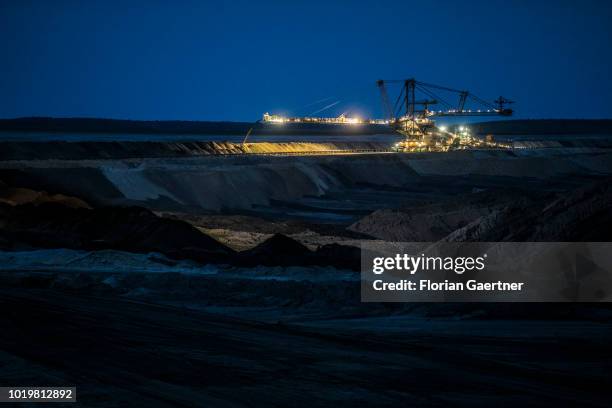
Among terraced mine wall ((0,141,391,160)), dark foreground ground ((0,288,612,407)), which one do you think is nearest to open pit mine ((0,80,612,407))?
dark foreground ground ((0,288,612,407))

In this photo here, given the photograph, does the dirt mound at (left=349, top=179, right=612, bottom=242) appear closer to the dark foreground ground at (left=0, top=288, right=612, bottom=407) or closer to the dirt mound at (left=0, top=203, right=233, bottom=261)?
the dark foreground ground at (left=0, top=288, right=612, bottom=407)

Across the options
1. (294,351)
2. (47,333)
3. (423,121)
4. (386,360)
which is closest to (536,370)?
(386,360)

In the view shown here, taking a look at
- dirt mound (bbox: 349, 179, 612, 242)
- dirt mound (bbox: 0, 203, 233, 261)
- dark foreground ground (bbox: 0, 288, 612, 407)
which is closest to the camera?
dark foreground ground (bbox: 0, 288, 612, 407)

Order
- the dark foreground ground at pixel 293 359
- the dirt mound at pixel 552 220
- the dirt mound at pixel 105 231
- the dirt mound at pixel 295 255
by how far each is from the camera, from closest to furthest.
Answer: the dark foreground ground at pixel 293 359, the dirt mound at pixel 552 220, the dirt mound at pixel 295 255, the dirt mound at pixel 105 231

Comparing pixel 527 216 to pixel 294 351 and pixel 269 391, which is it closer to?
pixel 294 351

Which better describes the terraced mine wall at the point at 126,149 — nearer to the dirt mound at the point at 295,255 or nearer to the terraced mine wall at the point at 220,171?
the terraced mine wall at the point at 220,171

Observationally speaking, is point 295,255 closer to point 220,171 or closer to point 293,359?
point 293,359

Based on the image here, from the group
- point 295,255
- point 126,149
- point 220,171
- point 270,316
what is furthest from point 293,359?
point 126,149

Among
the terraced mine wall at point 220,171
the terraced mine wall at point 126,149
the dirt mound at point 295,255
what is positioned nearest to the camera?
the dirt mound at point 295,255

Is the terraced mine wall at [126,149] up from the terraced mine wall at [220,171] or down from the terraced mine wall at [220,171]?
up

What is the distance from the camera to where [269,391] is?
1020 centimetres

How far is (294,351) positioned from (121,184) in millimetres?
29041

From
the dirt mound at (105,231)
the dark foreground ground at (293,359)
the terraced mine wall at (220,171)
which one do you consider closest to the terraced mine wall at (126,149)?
the terraced mine wall at (220,171)

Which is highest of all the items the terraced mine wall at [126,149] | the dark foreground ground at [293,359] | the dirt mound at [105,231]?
the terraced mine wall at [126,149]
